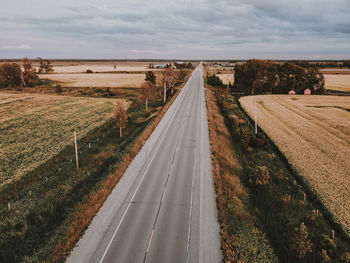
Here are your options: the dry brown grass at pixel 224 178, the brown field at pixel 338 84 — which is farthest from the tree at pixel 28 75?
the brown field at pixel 338 84

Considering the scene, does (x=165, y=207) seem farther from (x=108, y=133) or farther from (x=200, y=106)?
(x=200, y=106)

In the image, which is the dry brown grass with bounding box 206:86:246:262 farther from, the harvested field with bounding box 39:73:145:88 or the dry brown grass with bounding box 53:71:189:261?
the harvested field with bounding box 39:73:145:88

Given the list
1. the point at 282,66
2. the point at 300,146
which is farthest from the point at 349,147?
the point at 282,66

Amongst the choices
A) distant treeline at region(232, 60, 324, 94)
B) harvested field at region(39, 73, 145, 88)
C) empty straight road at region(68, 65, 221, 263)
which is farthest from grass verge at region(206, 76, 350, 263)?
harvested field at region(39, 73, 145, 88)

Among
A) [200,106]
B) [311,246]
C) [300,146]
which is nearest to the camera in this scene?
[311,246]

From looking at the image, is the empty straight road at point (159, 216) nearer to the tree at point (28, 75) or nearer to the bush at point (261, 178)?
the bush at point (261, 178)

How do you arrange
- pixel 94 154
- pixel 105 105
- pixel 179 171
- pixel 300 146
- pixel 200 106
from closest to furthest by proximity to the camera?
pixel 179 171 → pixel 94 154 → pixel 300 146 → pixel 200 106 → pixel 105 105
